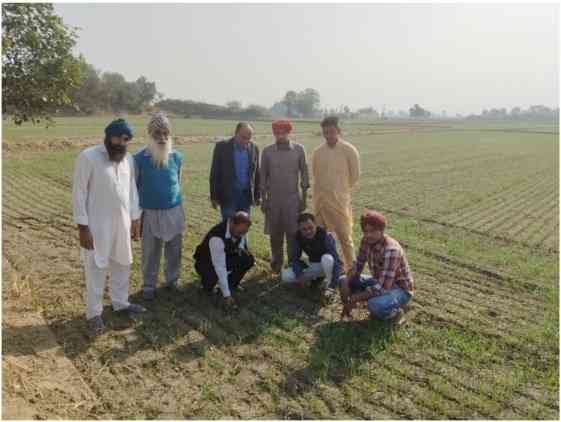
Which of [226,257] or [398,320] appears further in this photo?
[226,257]

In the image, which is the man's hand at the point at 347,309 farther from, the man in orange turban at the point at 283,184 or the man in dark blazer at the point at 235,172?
the man in dark blazer at the point at 235,172

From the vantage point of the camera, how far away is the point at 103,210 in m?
3.93

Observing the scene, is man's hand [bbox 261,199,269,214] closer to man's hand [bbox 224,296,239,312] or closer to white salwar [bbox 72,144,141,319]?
man's hand [bbox 224,296,239,312]

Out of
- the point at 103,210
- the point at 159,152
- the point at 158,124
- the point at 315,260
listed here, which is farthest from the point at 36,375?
the point at 315,260

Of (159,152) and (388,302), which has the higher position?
(159,152)

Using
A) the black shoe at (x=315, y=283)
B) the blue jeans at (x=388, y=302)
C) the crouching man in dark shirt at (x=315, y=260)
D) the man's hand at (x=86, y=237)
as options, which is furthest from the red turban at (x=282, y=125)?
the man's hand at (x=86, y=237)

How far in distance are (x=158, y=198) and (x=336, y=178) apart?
183 centimetres

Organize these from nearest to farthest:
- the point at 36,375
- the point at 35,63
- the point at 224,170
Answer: the point at 36,375, the point at 224,170, the point at 35,63

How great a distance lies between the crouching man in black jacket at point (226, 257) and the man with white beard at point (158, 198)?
32 centimetres

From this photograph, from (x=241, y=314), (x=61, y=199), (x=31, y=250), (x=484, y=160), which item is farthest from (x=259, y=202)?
(x=484, y=160)

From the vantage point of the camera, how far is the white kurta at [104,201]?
3.80 metres

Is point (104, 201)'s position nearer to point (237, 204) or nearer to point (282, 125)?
point (237, 204)

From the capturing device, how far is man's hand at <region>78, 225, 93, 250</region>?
3838 mm

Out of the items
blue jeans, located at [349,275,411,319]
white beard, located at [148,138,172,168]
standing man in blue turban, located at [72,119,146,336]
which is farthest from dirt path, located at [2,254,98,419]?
blue jeans, located at [349,275,411,319]
